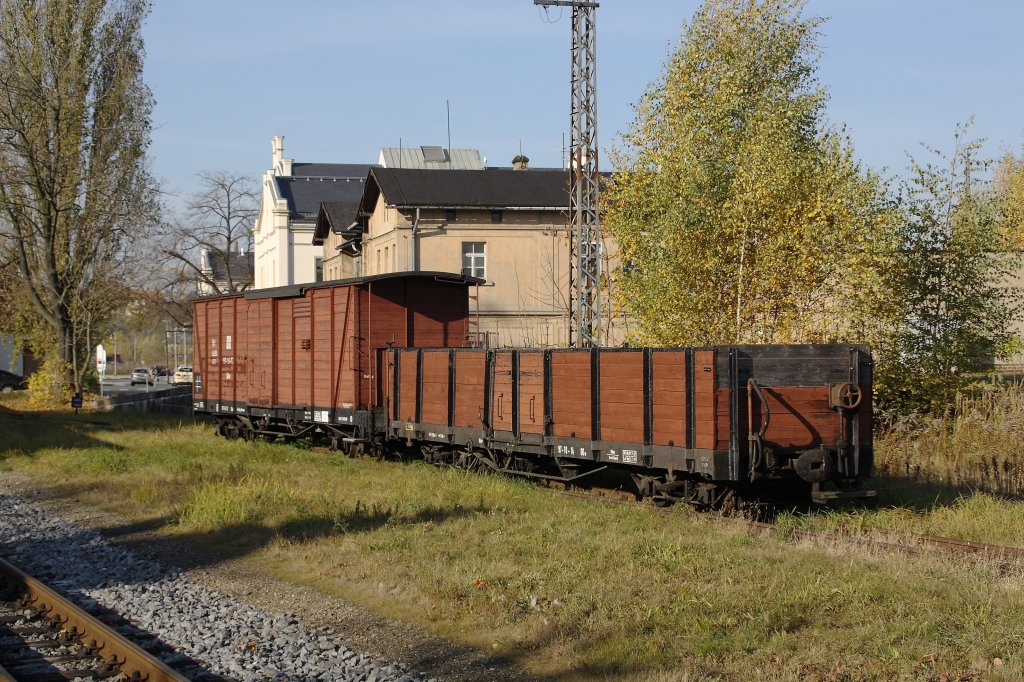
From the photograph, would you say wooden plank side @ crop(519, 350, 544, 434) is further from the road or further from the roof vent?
the roof vent

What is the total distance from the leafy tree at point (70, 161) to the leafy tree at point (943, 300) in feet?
87.0

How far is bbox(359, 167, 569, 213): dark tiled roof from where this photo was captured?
3925 cm

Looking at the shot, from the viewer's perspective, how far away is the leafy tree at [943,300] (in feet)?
67.6

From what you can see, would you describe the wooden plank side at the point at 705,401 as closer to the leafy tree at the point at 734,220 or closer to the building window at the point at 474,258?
the leafy tree at the point at 734,220

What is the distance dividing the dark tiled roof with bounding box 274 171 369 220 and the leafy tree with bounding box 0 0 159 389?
104 ft

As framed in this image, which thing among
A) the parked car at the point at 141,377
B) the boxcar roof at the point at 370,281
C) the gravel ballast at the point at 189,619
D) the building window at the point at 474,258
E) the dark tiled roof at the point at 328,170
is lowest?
the gravel ballast at the point at 189,619

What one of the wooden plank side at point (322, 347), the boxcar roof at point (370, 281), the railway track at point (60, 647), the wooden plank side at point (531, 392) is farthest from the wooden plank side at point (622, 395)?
the wooden plank side at point (322, 347)

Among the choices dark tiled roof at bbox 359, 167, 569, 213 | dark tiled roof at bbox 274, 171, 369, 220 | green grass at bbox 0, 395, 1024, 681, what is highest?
dark tiled roof at bbox 274, 171, 369, 220

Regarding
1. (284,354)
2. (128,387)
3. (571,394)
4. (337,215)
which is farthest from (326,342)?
(128,387)

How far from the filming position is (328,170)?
80.6 m

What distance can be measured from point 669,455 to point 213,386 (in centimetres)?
1651

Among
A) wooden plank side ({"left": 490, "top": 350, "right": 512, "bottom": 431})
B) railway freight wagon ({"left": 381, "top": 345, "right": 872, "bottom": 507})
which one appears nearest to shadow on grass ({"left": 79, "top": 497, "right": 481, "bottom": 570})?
railway freight wagon ({"left": 381, "top": 345, "right": 872, "bottom": 507})

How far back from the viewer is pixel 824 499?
12.0 metres

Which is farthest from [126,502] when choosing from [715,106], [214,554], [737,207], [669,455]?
[715,106]
